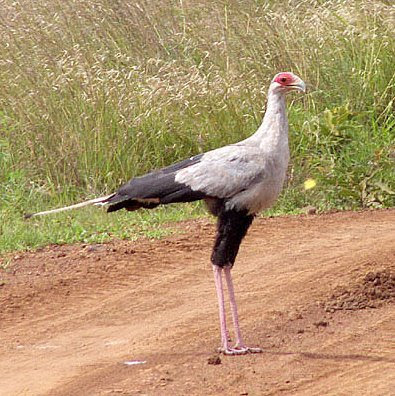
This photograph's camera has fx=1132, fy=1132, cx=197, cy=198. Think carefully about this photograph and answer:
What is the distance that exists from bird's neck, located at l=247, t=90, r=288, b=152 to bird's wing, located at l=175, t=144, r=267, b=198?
0.20 feet

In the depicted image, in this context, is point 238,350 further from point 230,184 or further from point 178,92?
point 178,92

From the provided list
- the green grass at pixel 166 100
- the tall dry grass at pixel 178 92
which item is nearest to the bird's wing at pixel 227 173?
the green grass at pixel 166 100

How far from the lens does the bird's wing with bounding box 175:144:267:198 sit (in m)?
5.86

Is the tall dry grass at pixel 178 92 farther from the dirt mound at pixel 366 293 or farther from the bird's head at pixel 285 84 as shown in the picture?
the bird's head at pixel 285 84

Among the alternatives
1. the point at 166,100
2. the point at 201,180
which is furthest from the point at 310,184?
the point at 201,180

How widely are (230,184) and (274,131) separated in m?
0.37

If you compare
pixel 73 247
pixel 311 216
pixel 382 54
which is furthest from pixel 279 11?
pixel 73 247

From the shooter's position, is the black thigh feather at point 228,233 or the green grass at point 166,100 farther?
the green grass at point 166,100

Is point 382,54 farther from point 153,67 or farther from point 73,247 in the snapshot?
point 73,247

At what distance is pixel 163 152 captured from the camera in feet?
32.6

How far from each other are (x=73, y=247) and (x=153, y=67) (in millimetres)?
3026

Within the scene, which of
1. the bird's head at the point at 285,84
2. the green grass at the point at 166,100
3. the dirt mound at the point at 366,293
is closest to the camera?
the bird's head at the point at 285,84

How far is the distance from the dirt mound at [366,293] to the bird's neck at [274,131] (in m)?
1.17

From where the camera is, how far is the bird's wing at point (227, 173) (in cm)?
586
